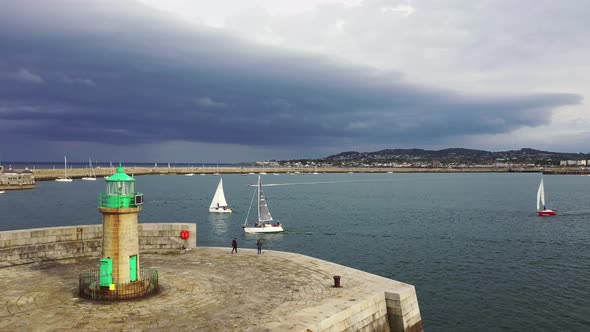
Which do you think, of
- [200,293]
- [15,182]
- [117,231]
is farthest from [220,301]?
[15,182]

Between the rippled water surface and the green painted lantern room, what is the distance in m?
16.0

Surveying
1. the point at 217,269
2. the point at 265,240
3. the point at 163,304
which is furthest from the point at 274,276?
the point at 265,240

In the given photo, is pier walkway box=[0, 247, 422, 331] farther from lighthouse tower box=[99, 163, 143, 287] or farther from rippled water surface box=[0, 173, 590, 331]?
rippled water surface box=[0, 173, 590, 331]

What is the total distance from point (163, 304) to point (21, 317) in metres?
4.48

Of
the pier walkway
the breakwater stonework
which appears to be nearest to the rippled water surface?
the pier walkway

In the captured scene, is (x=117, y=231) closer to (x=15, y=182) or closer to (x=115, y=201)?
(x=115, y=201)

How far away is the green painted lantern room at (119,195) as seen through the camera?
16.0 meters

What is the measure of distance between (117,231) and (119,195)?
1.41 meters

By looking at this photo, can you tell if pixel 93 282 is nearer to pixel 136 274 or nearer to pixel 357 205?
pixel 136 274

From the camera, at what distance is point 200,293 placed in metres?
17.1

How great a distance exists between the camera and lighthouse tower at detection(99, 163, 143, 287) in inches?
632

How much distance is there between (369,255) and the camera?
39031mm

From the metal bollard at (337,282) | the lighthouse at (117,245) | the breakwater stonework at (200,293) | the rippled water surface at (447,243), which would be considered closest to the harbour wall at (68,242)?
the breakwater stonework at (200,293)

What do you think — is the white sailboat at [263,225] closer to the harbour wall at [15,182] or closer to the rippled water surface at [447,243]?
the rippled water surface at [447,243]
